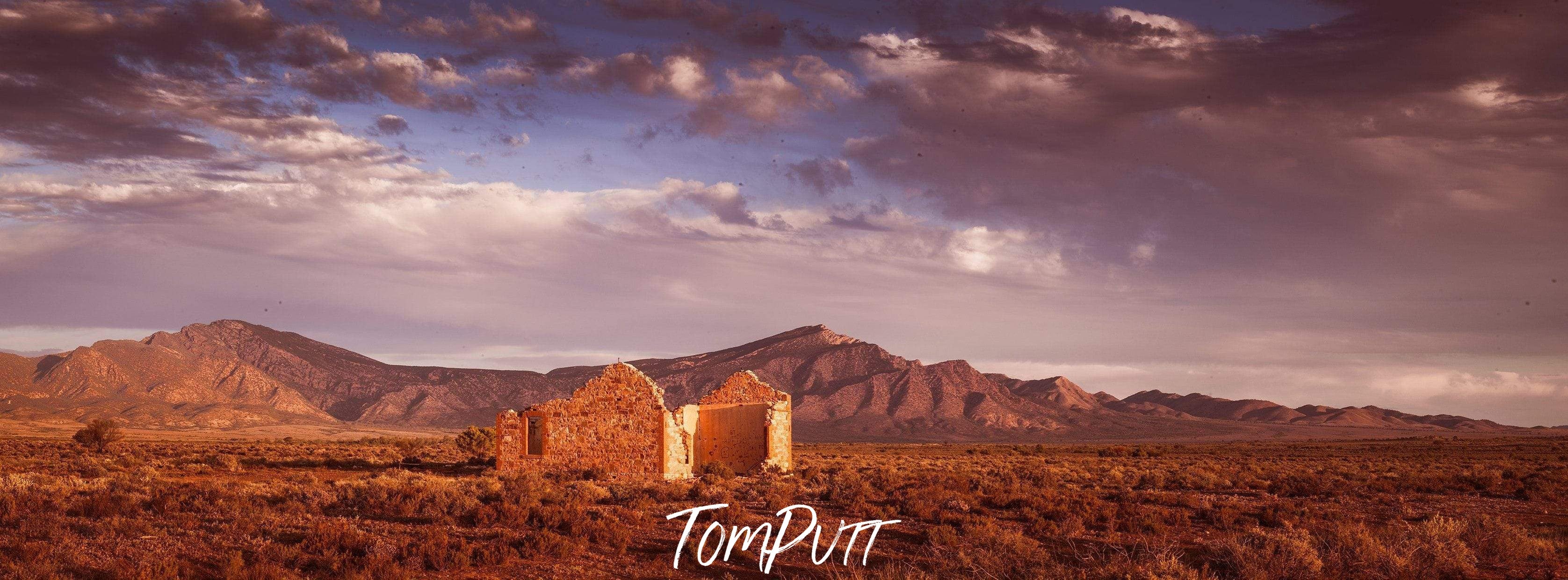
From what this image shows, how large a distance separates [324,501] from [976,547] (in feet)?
38.2

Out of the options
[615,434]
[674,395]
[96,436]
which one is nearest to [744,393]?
[615,434]

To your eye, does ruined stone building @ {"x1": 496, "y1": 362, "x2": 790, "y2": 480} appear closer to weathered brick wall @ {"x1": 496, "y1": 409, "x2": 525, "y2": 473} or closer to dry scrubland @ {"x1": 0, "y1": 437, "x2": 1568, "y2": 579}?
weathered brick wall @ {"x1": 496, "y1": 409, "x2": 525, "y2": 473}

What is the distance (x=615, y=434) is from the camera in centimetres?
2662

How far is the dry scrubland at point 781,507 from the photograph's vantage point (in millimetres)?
11945

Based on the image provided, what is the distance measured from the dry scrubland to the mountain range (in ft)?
279

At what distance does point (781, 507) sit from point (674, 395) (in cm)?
11396

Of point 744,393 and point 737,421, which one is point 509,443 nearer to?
point 737,421

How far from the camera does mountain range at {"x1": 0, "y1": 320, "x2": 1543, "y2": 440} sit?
12062 centimetres

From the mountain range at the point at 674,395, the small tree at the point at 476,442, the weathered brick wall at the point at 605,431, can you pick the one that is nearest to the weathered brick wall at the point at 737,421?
the weathered brick wall at the point at 605,431

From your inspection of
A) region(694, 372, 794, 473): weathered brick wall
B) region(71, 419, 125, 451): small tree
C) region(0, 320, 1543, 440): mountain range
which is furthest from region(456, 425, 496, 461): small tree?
region(0, 320, 1543, 440): mountain range

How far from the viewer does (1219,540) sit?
13422 millimetres

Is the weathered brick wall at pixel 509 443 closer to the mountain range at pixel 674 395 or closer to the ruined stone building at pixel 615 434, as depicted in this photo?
the ruined stone building at pixel 615 434

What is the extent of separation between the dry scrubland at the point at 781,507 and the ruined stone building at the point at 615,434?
1350 mm

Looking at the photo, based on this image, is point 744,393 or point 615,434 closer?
point 615,434
